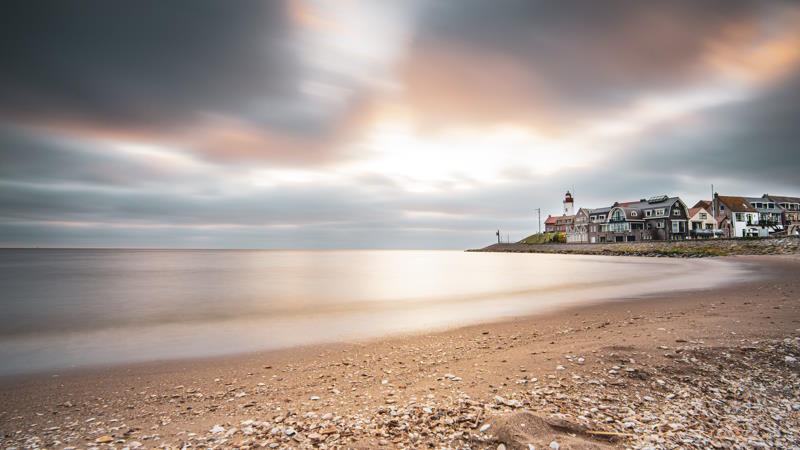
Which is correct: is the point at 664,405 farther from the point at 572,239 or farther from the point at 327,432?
the point at 572,239

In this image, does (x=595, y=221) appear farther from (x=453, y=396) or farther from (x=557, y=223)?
(x=453, y=396)

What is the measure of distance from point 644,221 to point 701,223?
11.8 meters

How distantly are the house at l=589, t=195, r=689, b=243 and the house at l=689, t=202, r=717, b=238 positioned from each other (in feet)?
5.10

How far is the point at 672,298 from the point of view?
17.4m

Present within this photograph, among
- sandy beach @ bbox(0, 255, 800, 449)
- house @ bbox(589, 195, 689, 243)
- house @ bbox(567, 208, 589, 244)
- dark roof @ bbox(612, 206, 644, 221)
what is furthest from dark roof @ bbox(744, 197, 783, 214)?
sandy beach @ bbox(0, 255, 800, 449)

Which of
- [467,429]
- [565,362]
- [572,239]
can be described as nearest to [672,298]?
[565,362]

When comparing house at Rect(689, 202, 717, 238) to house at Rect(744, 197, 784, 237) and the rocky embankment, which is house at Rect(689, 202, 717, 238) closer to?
house at Rect(744, 197, 784, 237)

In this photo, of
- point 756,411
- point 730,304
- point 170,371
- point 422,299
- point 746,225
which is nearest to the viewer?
point 756,411

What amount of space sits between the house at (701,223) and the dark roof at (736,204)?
4.48 meters

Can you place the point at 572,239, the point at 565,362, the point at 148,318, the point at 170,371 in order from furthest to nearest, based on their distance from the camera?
the point at 572,239 < the point at 148,318 < the point at 170,371 < the point at 565,362

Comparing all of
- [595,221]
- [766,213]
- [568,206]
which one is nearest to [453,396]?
[595,221]

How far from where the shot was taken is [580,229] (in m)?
114

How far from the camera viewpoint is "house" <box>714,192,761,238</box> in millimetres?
87438

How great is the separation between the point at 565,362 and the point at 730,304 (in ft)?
39.1
